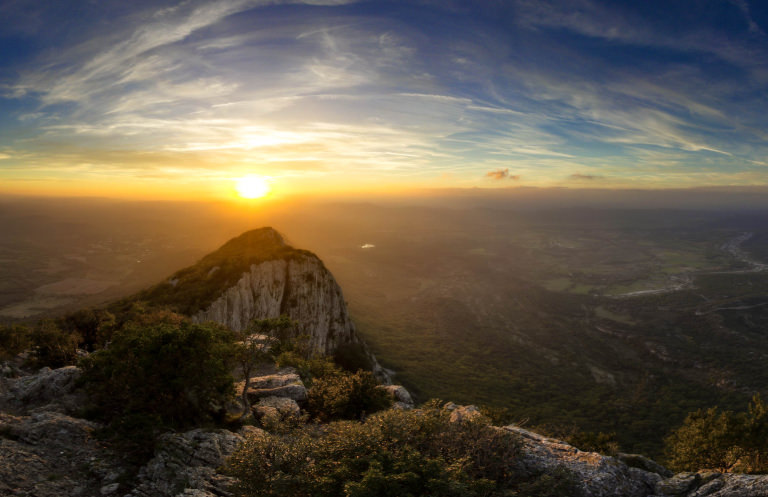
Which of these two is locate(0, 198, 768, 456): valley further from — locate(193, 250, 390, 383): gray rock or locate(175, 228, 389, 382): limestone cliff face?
locate(175, 228, 389, 382): limestone cliff face

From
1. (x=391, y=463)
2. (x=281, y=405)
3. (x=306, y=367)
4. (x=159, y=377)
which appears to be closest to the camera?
(x=391, y=463)

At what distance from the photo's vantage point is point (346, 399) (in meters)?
A: 22.0

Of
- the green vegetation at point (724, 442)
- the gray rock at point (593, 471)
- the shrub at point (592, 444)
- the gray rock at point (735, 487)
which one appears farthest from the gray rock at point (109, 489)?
the green vegetation at point (724, 442)

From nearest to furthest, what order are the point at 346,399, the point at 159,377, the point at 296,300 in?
the point at 159,377 < the point at 346,399 < the point at 296,300

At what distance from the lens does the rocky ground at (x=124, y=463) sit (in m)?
12.1

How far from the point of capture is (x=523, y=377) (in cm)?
8338

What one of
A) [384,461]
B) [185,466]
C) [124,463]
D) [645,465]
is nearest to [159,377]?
[124,463]

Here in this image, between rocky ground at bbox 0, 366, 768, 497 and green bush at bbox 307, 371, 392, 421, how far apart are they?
17.5 feet

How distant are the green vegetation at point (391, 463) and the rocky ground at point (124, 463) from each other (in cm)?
156

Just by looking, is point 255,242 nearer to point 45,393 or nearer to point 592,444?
point 45,393

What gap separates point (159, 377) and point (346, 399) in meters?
10.7

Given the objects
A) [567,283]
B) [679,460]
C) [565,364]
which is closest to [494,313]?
[565,364]

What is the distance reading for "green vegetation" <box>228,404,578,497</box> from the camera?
439 inches

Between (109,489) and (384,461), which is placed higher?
(384,461)
